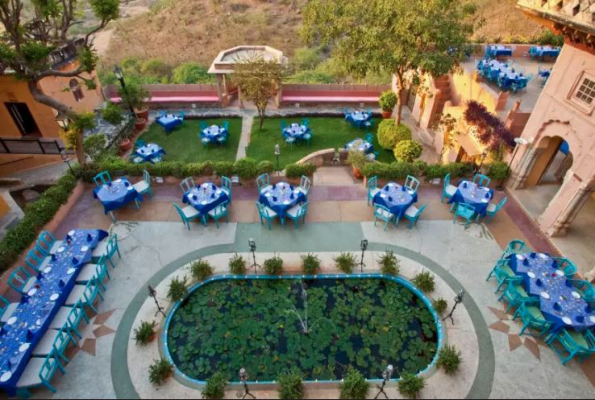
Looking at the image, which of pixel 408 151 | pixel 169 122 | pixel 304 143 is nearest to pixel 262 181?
pixel 304 143

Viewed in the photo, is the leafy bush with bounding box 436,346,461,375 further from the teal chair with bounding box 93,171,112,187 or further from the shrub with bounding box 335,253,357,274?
the teal chair with bounding box 93,171,112,187

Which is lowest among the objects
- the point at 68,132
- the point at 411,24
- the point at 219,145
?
the point at 219,145

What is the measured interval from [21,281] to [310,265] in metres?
8.30

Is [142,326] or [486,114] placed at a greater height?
[486,114]

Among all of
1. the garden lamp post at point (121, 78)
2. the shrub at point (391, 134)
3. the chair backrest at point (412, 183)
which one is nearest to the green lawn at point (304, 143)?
the shrub at point (391, 134)

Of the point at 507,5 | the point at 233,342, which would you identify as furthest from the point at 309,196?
the point at 507,5

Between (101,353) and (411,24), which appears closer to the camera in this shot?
(101,353)

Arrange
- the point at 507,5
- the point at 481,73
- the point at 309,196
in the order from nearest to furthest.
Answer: the point at 309,196 → the point at 481,73 → the point at 507,5

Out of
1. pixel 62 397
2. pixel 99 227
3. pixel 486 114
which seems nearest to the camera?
pixel 62 397

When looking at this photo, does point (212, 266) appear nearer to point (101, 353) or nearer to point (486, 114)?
point (101, 353)

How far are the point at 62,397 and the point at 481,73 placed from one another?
2157cm

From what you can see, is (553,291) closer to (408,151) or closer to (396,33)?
(408,151)

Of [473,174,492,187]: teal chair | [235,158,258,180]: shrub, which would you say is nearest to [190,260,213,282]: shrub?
[235,158,258,180]: shrub

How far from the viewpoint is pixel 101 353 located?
8859 mm
